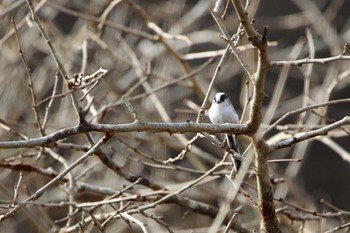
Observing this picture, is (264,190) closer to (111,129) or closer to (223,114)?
(111,129)

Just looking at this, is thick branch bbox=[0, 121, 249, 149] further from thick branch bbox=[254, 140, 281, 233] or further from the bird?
the bird

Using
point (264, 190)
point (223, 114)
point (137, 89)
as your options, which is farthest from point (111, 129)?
point (137, 89)

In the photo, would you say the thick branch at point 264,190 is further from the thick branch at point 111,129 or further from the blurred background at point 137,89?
the blurred background at point 137,89

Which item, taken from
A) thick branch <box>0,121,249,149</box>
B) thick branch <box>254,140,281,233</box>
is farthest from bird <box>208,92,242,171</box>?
thick branch <box>0,121,249,149</box>

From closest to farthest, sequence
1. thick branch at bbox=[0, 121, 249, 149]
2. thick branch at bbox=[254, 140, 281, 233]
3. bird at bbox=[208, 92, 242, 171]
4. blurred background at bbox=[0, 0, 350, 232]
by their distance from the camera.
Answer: thick branch at bbox=[0, 121, 249, 149] → thick branch at bbox=[254, 140, 281, 233] → bird at bbox=[208, 92, 242, 171] → blurred background at bbox=[0, 0, 350, 232]

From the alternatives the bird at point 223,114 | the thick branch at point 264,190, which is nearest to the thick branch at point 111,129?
the thick branch at point 264,190

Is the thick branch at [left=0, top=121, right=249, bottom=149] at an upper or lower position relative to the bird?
lower

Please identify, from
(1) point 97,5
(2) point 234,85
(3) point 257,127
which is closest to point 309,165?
(2) point 234,85

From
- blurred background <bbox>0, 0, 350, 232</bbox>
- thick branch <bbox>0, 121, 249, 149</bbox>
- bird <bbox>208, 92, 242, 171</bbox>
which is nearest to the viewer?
thick branch <bbox>0, 121, 249, 149</bbox>

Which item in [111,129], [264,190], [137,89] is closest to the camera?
[111,129]

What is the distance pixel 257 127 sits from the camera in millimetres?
2455

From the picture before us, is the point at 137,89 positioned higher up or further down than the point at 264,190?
higher up

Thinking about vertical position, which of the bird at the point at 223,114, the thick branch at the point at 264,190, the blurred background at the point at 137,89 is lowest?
the thick branch at the point at 264,190

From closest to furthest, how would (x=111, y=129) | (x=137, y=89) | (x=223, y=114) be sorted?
1. (x=111, y=129)
2. (x=223, y=114)
3. (x=137, y=89)
